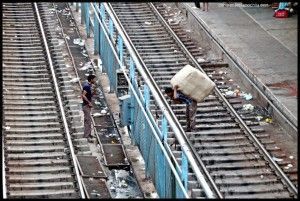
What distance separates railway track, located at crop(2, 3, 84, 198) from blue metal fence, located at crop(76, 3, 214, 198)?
4.12 ft

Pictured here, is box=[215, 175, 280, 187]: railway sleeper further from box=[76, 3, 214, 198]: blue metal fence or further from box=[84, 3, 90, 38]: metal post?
box=[84, 3, 90, 38]: metal post

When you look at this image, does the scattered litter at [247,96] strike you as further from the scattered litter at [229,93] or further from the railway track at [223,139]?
the scattered litter at [229,93]

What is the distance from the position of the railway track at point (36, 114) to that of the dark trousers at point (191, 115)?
2.37 metres

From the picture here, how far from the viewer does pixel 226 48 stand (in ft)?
74.4

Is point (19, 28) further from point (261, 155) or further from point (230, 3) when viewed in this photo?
point (261, 155)

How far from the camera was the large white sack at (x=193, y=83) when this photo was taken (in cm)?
1691

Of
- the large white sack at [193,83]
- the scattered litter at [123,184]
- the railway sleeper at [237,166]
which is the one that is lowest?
the scattered litter at [123,184]

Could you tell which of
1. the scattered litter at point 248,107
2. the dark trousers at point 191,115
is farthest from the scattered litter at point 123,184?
the scattered litter at point 248,107

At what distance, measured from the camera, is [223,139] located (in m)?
17.7

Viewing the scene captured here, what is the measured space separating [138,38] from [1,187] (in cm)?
1036

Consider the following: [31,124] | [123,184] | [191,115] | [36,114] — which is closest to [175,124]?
[191,115]

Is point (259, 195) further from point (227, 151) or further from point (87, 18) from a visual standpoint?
point (87, 18)

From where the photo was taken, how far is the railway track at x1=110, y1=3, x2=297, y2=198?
15639 millimetres

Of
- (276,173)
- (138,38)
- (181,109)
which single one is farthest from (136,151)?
(138,38)
